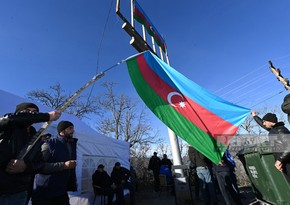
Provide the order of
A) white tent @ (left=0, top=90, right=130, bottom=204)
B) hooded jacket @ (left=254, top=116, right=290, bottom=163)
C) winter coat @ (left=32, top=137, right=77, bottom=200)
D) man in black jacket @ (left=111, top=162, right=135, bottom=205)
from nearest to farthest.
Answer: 1. winter coat @ (left=32, top=137, right=77, bottom=200)
2. hooded jacket @ (left=254, top=116, right=290, bottom=163)
3. white tent @ (left=0, top=90, right=130, bottom=204)
4. man in black jacket @ (left=111, top=162, right=135, bottom=205)

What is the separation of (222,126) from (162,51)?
6.14 meters

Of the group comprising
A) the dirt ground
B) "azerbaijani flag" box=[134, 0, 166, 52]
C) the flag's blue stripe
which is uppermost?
"azerbaijani flag" box=[134, 0, 166, 52]

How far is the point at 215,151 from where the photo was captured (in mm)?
3066

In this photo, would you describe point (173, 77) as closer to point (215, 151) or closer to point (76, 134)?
point (215, 151)

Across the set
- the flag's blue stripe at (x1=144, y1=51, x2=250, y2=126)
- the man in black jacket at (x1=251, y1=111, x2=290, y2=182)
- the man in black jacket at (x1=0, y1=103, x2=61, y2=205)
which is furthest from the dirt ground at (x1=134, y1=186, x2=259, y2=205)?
the man in black jacket at (x1=0, y1=103, x2=61, y2=205)

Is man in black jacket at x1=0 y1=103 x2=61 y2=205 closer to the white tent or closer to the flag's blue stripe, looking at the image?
the flag's blue stripe

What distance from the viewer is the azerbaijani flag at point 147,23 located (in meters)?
7.08

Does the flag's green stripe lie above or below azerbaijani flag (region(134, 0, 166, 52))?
below

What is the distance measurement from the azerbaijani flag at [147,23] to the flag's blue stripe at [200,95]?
11.5 ft

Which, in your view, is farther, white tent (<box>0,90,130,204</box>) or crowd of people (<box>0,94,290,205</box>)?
white tent (<box>0,90,130,204</box>)

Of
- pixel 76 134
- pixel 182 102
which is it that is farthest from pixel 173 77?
pixel 76 134

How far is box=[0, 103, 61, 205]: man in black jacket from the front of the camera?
186 cm

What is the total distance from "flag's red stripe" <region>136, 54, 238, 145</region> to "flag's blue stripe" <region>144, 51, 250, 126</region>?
0.07 metres

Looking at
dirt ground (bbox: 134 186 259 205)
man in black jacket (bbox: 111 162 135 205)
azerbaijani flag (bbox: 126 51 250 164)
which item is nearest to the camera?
azerbaijani flag (bbox: 126 51 250 164)
